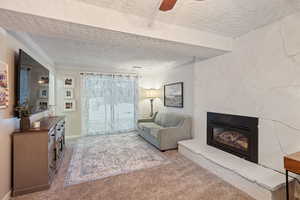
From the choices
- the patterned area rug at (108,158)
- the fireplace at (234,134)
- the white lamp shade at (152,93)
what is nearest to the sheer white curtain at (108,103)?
the white lamp shade at (152,93)

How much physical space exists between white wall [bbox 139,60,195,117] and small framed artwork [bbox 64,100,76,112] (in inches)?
92.2

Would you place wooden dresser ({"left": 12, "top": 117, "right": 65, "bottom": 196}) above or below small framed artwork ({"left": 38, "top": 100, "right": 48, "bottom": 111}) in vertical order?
below

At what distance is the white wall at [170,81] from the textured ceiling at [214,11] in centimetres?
180

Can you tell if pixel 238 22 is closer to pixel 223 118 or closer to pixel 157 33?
pixel 157 33

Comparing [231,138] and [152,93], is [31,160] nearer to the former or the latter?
[231,138]

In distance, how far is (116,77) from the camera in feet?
16.6

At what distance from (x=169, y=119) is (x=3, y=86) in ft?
11.9

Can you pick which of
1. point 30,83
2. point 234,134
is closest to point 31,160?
point 30,83

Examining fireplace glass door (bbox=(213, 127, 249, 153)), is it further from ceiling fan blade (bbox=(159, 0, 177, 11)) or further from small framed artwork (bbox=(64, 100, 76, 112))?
small framed artwork (bbox=(64, 100, 76, 112))

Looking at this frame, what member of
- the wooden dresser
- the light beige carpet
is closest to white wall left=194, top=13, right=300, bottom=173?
the light beige carpet

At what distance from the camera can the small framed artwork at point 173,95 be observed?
14.1 ft

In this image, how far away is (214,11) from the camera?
173 cm

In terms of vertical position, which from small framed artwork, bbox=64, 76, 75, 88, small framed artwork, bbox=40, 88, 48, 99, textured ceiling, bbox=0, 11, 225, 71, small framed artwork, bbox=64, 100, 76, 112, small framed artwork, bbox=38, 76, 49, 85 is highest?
textured ceiling, bbox=0, 11, 225, 71

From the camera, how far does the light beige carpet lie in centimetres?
186
